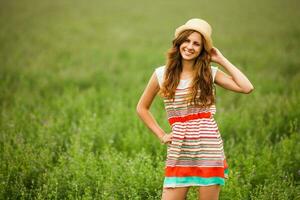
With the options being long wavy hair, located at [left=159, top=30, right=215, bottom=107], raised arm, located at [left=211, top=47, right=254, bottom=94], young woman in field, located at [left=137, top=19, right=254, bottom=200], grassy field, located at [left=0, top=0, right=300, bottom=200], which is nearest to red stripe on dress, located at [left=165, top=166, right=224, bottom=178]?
young woman in field, located at [left=137, top=19, right=254, bottom=200]

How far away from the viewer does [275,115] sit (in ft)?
22.2

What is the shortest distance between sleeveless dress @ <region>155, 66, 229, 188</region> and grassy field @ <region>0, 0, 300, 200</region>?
994 mm

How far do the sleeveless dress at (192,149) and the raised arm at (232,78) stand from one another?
281 millimetres

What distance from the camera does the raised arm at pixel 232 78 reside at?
3.58m

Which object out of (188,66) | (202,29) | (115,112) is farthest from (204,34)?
(115,112)

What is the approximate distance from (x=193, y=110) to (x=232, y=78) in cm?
44

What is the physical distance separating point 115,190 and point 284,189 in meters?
1.79

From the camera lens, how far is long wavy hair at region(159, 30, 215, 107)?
351cm

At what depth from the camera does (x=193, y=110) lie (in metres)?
3.54

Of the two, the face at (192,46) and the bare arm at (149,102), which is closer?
the face at (192,46)

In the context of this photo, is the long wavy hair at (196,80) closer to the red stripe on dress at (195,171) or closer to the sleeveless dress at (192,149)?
the sleeveless dress at (192,149)

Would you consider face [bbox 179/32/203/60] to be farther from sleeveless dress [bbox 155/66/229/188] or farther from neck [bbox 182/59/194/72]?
sleeveless dress [bbox 155/66/229/188]

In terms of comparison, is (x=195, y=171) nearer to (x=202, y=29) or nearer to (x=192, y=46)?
(x=192, y=46)

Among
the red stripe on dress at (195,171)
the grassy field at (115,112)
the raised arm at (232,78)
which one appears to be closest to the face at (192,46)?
the raised arm at (232,78)
